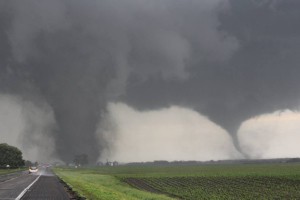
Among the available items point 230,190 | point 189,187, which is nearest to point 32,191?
point 230,190

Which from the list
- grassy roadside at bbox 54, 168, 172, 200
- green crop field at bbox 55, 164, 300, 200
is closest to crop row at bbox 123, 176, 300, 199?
green crop field at bbox 55, 164, 300, 200

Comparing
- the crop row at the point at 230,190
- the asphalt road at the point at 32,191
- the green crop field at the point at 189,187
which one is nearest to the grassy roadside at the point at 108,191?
the green crop field at the point at 189,187

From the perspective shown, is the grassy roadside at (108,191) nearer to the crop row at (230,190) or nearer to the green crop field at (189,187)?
the green crop field at (189,187)

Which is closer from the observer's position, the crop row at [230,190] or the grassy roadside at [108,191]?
the grassy roadside at [108,191]

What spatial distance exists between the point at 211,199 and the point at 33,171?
90057mm

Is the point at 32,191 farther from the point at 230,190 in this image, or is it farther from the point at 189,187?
the point at 189,187

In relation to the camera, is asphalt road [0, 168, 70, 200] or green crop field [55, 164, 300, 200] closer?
asphalt road [0, 168, 70, 200]

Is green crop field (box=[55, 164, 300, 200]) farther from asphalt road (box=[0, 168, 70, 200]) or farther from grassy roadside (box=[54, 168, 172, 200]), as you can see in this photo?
asphalt road (box=[0, 168, 70, 200])

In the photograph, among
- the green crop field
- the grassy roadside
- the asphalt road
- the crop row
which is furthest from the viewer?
the crop row

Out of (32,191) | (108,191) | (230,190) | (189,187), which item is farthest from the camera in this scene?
(189,187)

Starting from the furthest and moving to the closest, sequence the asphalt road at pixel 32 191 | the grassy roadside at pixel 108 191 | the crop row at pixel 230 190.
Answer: the crop row at pixel 230 190
the grassy roadside at pixel 108 191
the asphalt road at pixel 32 191

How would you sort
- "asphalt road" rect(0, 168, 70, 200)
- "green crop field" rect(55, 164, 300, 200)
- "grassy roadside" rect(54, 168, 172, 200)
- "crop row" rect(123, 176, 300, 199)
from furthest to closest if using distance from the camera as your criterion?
"crop row" rect(123, 176, 300, 199), "green crop field" rect(55, 164, 300, 200), "grassy roadside" rect(54, 168, 172, 200), "asphalt road" rect(0, 168, 70, 200)

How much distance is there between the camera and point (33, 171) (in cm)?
12225

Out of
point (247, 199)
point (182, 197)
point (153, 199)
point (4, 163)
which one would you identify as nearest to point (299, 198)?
point (247, 199)
